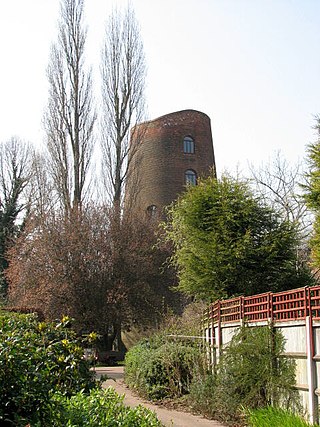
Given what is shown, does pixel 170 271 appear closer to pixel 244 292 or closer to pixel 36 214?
pixel 36 214

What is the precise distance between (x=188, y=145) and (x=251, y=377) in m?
30.1

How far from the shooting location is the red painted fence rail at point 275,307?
8.84 m

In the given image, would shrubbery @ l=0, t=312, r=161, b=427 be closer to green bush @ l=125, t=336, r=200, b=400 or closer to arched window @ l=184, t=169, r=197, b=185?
green bush @ l=125, t=336, r=200, b=400

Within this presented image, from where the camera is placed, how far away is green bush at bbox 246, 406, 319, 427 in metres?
7.95

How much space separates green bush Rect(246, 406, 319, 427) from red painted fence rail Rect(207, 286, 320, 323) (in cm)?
139

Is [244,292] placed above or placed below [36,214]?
below

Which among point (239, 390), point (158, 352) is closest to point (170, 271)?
point (158, 352)

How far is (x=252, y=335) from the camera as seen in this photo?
10531 mm

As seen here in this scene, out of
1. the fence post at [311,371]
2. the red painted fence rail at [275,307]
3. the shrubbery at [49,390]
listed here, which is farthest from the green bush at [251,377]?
the shrubbery at [49,390]

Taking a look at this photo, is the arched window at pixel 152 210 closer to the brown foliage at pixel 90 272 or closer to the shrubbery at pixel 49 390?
the brown foliage at pixel 90 272

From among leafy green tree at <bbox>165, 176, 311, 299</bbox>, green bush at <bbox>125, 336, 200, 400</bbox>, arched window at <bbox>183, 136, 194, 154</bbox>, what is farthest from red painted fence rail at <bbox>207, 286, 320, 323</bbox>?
arched window at <bbox>183, 136, 194, 154</bbox>

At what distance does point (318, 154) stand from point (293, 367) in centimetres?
824

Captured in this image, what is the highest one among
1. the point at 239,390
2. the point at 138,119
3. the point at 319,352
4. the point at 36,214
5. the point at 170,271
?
the point at 138,119

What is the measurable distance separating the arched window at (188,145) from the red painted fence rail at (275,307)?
26510 millimetres
